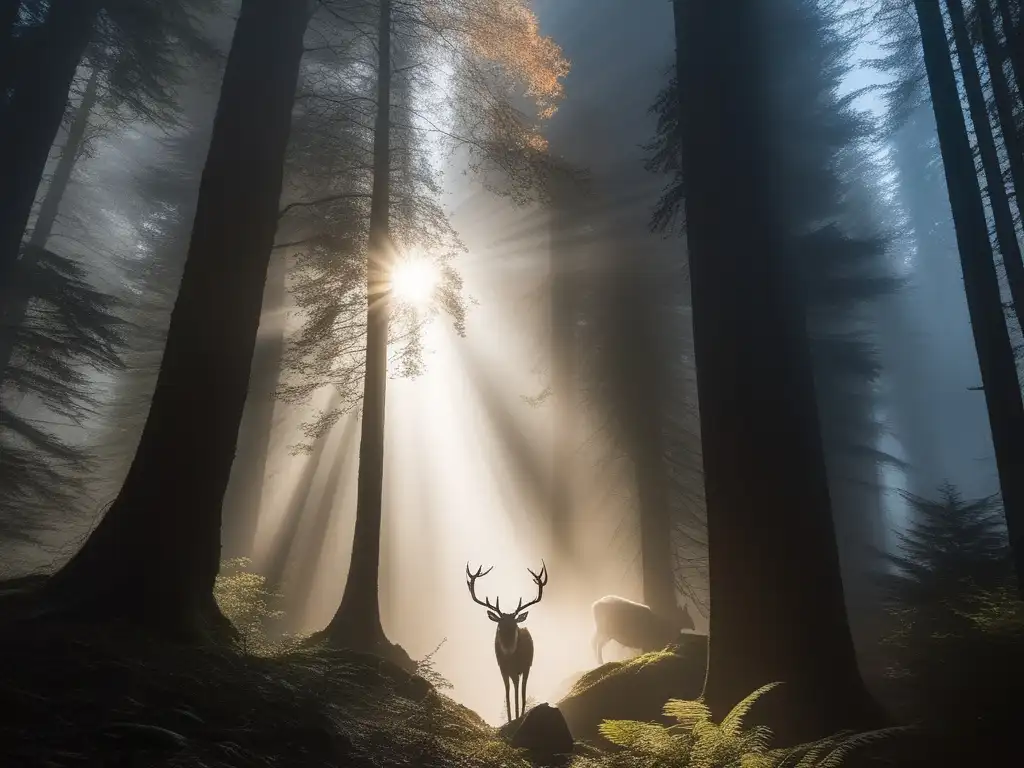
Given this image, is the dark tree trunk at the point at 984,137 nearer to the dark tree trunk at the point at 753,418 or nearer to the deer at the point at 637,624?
the dark tree trunk at the point at 753,418

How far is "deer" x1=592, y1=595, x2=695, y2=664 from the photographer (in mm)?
13828

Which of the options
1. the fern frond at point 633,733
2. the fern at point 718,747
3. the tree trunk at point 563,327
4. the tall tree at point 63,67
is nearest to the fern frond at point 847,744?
the fern at point 718,747

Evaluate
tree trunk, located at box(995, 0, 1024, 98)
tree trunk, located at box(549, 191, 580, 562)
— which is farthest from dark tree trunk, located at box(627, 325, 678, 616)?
tree trunk, located at box(995, 0, 1024, 98)

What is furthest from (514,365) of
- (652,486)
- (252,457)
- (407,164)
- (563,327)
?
(407,164)

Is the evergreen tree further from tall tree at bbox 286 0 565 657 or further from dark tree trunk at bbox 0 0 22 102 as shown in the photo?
dark tree trunk at bbox 0 0 22 102

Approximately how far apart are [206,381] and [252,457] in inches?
594

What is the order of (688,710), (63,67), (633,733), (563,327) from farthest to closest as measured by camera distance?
(563,327)
(63,67)
(688,710)
(633,733)

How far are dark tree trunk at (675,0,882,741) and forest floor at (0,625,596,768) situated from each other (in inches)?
71.9

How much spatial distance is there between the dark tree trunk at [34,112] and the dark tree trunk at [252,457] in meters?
7.46

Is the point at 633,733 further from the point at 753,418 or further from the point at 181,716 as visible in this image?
the point at 753,418

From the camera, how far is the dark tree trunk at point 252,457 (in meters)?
17.8

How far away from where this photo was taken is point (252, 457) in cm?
1831

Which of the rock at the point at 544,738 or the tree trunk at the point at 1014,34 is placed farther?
the tree trunk at the point at 1014,34

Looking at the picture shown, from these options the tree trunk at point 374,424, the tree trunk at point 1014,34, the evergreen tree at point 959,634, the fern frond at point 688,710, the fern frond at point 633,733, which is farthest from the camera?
the tree trunk at point 1014,34
